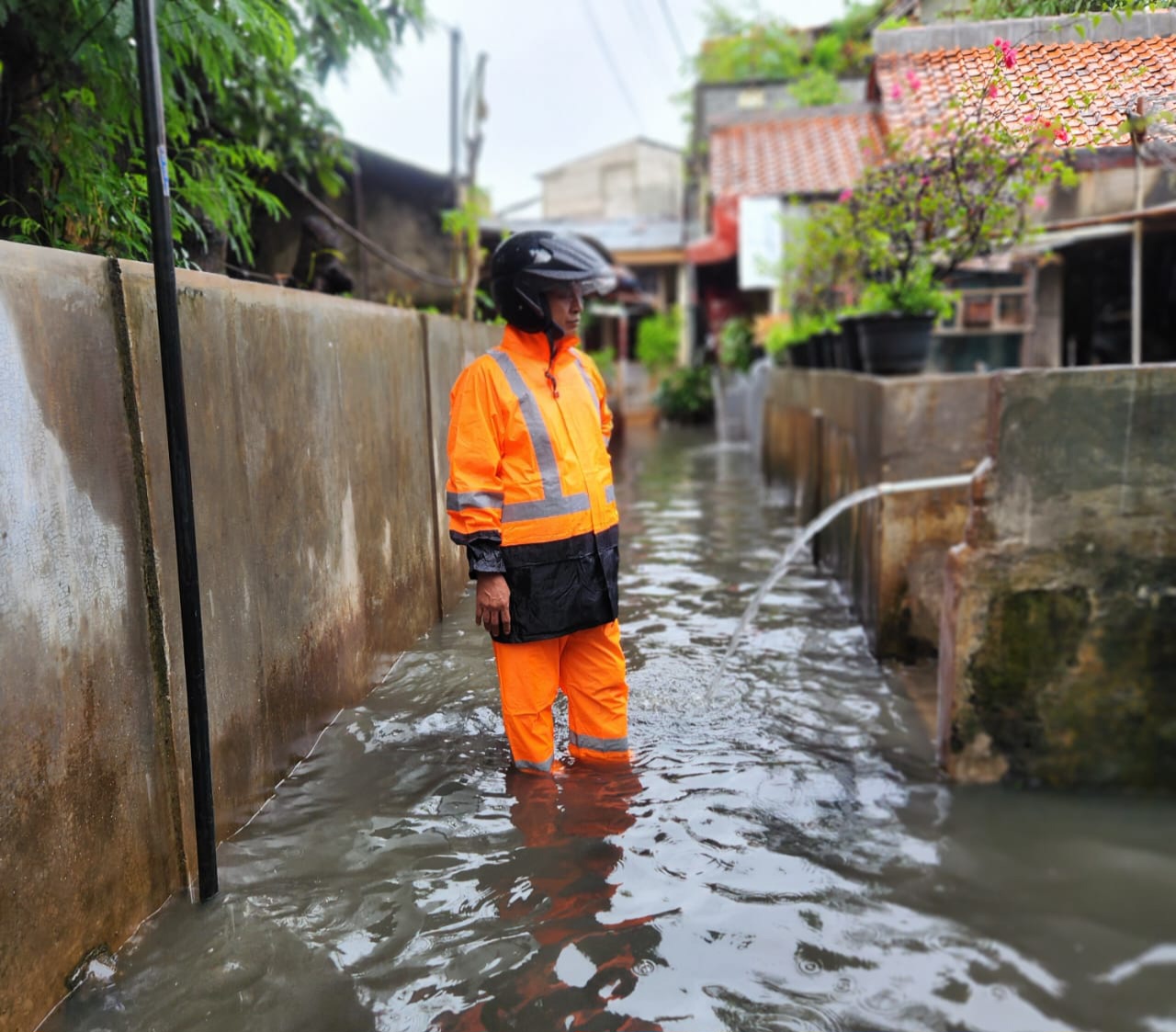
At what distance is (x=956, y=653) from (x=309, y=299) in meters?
2.78

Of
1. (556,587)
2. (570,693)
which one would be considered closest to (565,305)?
(556,587)

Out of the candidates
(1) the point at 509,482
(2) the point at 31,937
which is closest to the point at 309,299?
(1) the point at 509,482

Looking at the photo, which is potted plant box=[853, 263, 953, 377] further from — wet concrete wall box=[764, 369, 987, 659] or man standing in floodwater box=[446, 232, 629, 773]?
man standing in floodwater box=[446, 232, 629, 773]

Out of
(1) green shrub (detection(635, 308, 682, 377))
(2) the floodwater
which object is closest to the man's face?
(2) the floodwater

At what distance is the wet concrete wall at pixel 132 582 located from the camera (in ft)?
7.36

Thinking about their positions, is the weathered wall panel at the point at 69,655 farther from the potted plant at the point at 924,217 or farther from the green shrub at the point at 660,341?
the green shrub at the point at 660,341

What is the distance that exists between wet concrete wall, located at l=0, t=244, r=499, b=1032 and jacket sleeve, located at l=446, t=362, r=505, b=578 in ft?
2.25

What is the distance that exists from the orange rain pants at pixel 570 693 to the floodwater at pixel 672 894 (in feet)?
0.38

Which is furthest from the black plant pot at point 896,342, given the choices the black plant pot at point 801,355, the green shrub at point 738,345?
the green shrub at point 738,345

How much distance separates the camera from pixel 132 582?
265 cm

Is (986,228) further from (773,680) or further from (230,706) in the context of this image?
(230,706)

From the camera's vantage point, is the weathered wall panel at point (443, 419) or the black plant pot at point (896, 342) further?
the black plant pot at point (896, 342)

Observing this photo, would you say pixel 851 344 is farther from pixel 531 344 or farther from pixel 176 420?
pixel 176 420

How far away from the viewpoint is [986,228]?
20.1 feet
